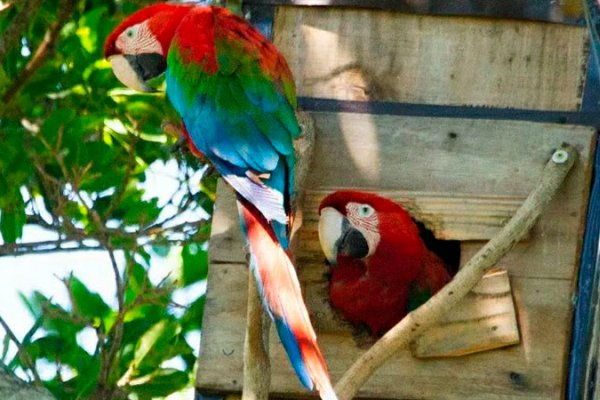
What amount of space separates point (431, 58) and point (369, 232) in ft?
1.71

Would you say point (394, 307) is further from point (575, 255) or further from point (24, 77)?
point (24, 77)

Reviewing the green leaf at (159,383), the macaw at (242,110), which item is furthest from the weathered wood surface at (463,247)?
the green leaf at (159,383)

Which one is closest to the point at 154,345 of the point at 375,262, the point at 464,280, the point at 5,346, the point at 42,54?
the point at 5,346

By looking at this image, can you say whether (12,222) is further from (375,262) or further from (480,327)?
(480,327)

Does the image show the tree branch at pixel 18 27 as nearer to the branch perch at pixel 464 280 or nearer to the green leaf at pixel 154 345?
the green leaf at pixel 154 345

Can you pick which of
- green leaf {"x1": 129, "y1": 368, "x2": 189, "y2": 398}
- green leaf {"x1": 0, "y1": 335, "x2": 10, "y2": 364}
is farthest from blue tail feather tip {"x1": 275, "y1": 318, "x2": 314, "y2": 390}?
green leaf {"x1": 0, "y1": 335, "x2": 10, "y2": 364}

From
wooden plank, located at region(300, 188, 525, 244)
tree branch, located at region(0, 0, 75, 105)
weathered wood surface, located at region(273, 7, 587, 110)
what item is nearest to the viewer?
wooden plank, located at region(300, 188, 525, 244)

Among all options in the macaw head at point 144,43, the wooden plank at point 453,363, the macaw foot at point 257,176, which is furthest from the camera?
the macaw head at point 144,43

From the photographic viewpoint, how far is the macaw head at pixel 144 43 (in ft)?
12.0

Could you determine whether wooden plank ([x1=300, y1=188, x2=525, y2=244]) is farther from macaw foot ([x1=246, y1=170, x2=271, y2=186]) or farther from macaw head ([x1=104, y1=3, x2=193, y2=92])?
macaw head ([x1=104, y1=3, x2=193, y2=92])

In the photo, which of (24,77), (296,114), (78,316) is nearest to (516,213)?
(296,114)

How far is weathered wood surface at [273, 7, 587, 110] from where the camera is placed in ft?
11.7

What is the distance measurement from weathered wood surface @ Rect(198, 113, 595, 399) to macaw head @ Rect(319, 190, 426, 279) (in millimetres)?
94

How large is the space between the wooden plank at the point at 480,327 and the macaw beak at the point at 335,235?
0.29 m
